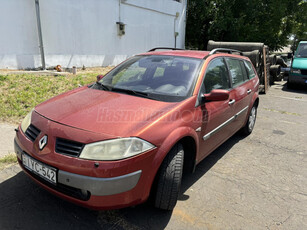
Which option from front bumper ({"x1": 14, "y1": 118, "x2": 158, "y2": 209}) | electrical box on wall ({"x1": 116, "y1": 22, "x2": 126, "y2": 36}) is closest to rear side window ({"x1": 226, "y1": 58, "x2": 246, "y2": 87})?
front bumper ({"x1": 14, "y1": 118, "x2": 158, "y2": 209})

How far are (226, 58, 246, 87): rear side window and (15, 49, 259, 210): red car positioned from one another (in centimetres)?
50

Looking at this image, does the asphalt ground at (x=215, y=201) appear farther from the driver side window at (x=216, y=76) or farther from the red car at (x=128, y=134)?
the driver side window at (x=216, y=76)

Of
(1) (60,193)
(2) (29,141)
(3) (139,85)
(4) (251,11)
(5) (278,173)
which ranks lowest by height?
(5) (278,173)

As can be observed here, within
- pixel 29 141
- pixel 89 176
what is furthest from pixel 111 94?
pixel 89 176

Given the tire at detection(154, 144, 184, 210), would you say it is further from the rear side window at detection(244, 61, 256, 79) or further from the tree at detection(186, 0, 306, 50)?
the tree at detection(186, 0, 306, 50)

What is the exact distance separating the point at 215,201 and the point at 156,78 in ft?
5.22

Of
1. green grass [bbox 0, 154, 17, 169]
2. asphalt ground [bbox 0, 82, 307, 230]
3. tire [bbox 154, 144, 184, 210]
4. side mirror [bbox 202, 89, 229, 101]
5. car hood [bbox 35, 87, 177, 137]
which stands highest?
side mirror [bbox 202, 89, 229, 101]

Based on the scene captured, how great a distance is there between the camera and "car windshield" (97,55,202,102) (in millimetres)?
2693

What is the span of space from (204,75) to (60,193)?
202 cm

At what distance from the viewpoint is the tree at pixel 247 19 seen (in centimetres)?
1778

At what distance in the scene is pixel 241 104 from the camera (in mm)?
3838

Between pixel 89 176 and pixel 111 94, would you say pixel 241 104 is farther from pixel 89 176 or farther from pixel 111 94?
pixel 89 176

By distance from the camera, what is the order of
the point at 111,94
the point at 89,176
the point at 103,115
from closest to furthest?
the point at 89,176
the point at 103,115
the point at 111,94

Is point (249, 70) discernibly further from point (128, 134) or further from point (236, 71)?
point (128, 134)
